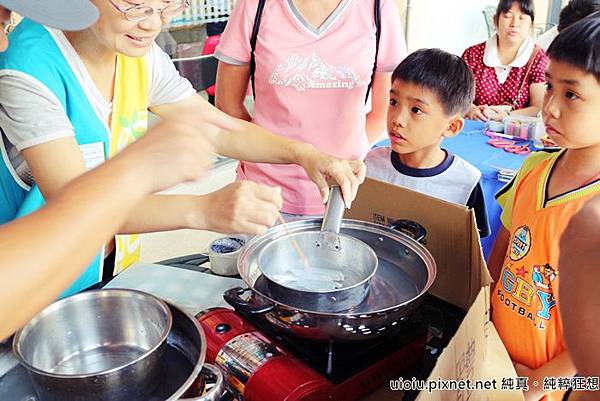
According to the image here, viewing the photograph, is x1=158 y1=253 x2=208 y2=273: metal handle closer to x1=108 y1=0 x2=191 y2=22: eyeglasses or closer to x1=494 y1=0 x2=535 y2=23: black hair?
x1=108 y1=0 x2=191 y2=22: eyeglasses

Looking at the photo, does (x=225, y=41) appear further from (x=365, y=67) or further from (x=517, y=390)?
(x=517, y=390)

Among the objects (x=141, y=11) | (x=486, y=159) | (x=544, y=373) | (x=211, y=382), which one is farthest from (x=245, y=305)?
(x=486, y=159)

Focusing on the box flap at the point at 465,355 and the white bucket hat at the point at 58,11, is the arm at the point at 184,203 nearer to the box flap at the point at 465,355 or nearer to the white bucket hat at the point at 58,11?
the white bucket hat at the point at 58,11

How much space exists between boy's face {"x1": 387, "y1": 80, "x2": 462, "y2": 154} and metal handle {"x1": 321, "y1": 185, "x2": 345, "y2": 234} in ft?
1.97

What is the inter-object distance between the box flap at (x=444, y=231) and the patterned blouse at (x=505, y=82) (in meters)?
1.95

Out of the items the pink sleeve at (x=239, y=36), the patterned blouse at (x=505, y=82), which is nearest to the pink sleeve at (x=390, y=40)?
the pink sleeve at (x=239, y=36)

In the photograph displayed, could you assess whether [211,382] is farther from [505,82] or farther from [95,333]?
[505,82]

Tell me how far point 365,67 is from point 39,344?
1.17 meters

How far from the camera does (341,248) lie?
41.6 inches

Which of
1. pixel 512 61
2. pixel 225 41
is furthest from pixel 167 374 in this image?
pixel 512 61

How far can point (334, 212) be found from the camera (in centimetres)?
108

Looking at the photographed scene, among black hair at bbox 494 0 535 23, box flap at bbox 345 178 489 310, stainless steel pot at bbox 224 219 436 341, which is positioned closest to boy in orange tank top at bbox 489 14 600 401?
box flap at bbox 345 178 489 310

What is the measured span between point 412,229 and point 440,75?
2.28 feet

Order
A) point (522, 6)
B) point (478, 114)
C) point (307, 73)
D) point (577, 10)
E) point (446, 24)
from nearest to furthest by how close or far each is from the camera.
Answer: point (307, 73)
point (577, 10)
point (478, 114)
point (522, 6)
point (446, 24)
